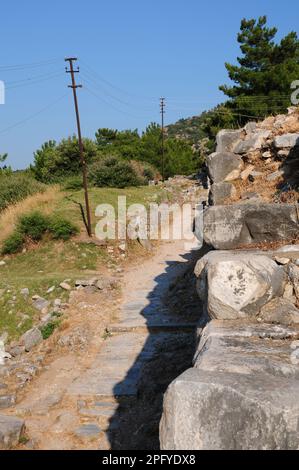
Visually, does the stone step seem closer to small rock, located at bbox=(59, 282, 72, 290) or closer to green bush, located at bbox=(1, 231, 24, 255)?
small rock, located at bbox=(59, 282, 72, 290)

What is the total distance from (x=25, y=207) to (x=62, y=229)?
358 cm

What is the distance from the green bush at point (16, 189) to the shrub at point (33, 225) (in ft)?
14.7

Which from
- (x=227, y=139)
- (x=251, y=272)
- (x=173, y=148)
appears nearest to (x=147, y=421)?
(x=251, y=272)

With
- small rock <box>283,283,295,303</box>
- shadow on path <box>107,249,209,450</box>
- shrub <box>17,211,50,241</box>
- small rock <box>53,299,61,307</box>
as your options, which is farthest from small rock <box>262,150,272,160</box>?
shrub <box>17,211,50,241</box>

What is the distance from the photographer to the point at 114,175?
24.0 meters

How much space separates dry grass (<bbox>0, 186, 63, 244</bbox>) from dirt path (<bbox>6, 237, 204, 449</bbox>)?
774 cm

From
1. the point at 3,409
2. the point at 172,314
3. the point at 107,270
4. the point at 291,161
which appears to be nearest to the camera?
the point at 3,409

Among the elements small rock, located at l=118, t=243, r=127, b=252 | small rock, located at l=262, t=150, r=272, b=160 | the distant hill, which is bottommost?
small rock, located at l=118, t=243, r=127, b=252

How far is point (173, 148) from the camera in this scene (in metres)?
37.9

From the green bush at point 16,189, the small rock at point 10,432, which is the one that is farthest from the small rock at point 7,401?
the green bush at point 16,189

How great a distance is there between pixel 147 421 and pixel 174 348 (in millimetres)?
1824

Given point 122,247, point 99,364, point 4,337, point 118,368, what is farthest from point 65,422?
point 122,247

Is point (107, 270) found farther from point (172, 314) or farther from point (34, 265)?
point (172, 314)

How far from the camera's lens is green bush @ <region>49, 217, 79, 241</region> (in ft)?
49.6
